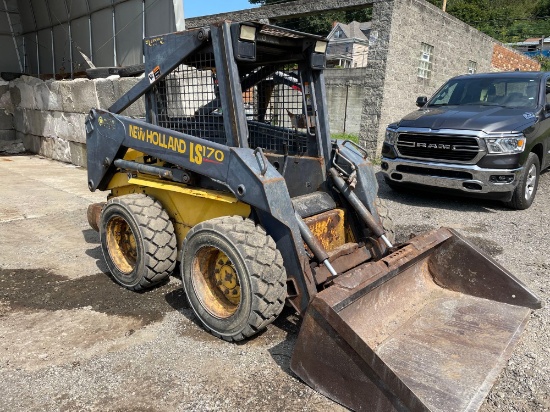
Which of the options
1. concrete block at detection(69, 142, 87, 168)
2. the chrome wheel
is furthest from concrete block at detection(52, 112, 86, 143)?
the chrome wheel

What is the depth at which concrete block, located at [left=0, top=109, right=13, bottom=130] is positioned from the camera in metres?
13.7

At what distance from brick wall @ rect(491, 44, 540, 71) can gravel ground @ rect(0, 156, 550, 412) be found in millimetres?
13676

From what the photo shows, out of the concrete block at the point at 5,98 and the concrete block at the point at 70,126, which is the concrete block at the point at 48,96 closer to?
the concrete block at the point at 70,126

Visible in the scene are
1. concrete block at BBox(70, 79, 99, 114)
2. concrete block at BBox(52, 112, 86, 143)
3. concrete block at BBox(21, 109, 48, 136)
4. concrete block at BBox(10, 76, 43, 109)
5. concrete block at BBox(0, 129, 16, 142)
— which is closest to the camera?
concrete block at BBox(70, 79, 99, 114)

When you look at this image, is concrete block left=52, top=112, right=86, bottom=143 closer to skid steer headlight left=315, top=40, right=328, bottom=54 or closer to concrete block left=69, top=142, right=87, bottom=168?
concrete block left=69, top=142, right=87, bottom=168

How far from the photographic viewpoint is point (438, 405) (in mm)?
2584

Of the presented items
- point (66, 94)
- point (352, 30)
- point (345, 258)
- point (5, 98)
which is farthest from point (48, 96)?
point (352, 30)

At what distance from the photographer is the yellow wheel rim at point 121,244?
4.27m

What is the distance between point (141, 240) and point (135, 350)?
96cm

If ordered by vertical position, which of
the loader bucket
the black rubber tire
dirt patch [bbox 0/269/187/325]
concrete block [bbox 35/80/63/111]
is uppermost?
concrete block [bbox 35/80/63/111]

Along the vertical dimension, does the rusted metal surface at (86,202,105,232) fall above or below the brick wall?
below

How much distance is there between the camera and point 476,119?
22.2 ft

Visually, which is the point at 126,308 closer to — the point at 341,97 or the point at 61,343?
the point at 61,343

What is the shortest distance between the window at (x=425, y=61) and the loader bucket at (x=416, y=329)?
29.3 ft
